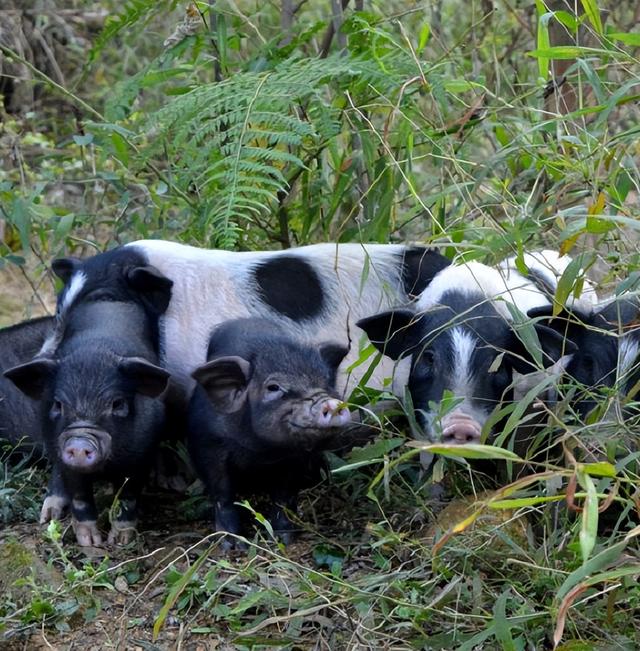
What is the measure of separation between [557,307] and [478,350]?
0.74m

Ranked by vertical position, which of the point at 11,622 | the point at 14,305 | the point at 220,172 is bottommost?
the point at 14,305

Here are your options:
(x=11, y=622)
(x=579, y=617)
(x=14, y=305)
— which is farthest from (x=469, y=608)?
(x=14, y=305)

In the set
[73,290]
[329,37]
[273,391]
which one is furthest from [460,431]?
[329,37]

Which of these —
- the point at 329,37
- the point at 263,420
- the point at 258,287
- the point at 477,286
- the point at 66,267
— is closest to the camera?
the point at 263,420

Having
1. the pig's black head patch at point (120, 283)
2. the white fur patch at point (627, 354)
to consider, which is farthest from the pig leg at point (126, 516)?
the white fur patch at point (627, 354)

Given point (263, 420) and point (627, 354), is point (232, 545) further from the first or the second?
point (627, 354)

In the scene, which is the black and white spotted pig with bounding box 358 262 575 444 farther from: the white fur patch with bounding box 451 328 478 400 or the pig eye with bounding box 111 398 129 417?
the pig eye with bounding box 111 398 129 417

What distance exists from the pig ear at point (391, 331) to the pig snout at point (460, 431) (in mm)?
461

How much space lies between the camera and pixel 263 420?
4309mm

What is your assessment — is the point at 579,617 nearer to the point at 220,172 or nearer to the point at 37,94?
the point at 220,172

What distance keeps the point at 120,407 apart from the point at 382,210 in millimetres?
1192

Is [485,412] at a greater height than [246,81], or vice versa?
[246,81]

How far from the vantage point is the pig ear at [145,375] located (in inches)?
173

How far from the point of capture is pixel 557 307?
3660 millimetres
